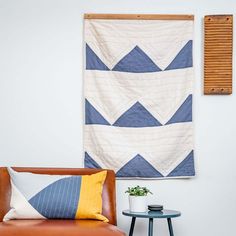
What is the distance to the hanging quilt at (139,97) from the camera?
3.66 meters

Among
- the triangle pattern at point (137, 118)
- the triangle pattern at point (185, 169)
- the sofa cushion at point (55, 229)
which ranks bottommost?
the sofa cushion at point (55, 229)

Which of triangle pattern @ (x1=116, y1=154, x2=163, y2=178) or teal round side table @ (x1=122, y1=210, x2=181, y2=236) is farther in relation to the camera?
triangle pattern @ (x1=116, y1=154, x2=163, y2=178)

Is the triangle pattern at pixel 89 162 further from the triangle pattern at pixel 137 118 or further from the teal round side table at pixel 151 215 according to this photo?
the teal round side table at pixel 151 215

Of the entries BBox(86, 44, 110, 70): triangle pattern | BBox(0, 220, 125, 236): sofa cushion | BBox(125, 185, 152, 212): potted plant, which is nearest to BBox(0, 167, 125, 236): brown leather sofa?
BBox(0, 220, 125, 236): sofa cushion

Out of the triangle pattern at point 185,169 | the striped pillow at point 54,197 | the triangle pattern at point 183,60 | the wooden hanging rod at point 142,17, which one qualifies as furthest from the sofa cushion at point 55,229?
the wooden hanging rod at point 142,17

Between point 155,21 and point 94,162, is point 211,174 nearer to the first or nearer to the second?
point 94,162

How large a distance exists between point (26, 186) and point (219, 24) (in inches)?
72.4

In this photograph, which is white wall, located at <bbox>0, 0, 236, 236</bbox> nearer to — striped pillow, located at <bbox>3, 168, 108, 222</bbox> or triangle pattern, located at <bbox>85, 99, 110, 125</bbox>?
triangle pattern, located at <bbox>85, 99, 110, 125</bbox>

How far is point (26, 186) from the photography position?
3133mm

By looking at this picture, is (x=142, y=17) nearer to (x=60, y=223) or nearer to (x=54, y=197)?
(x=54, y=197)

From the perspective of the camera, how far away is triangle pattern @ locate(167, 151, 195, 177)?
3.66 m

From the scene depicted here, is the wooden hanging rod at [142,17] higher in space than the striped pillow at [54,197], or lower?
higher

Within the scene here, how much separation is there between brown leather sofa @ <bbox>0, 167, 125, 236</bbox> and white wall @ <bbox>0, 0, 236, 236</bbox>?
0.31 m

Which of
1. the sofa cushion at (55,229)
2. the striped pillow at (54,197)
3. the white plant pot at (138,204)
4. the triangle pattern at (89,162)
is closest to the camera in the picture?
the sofa cushion at (55,229)
